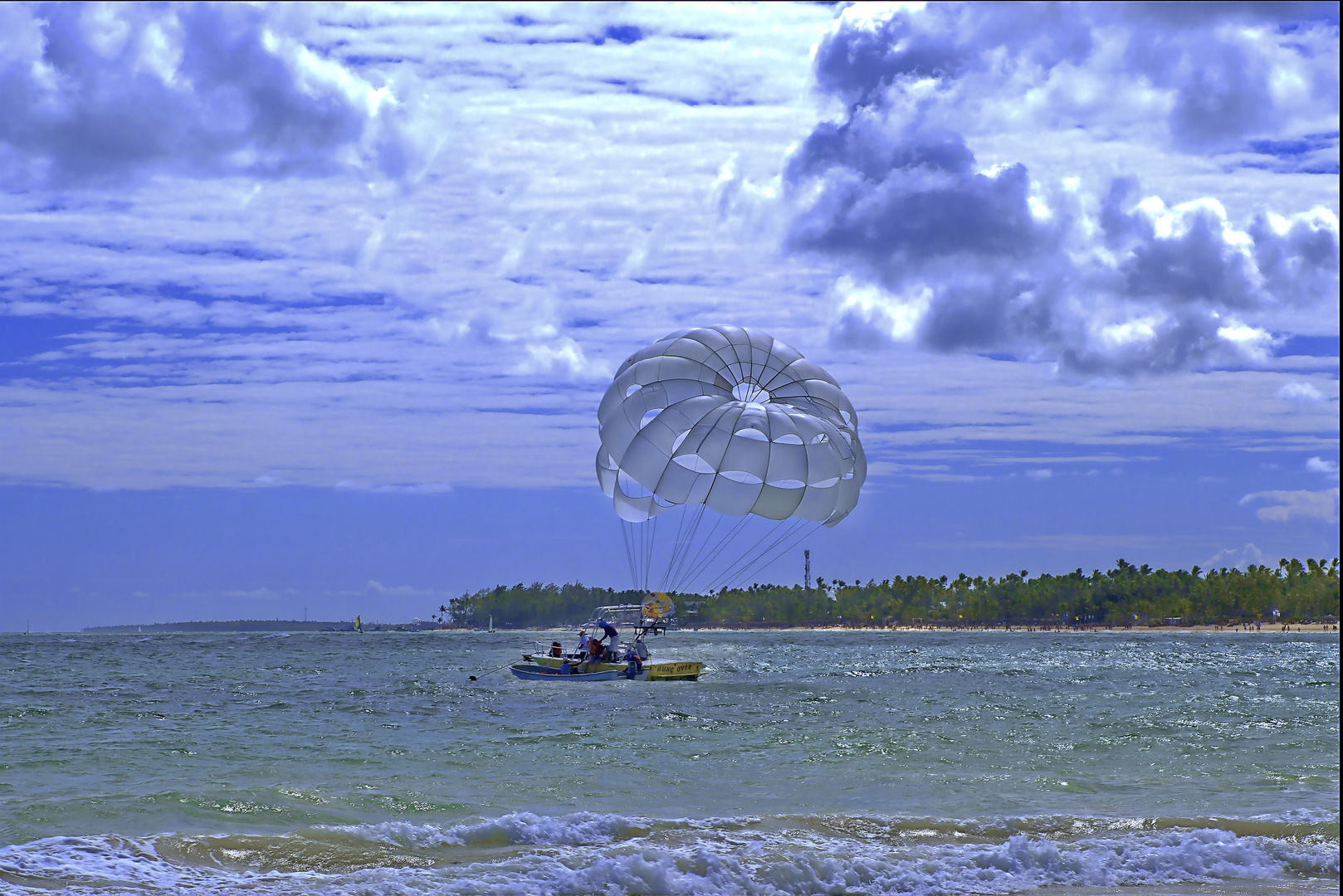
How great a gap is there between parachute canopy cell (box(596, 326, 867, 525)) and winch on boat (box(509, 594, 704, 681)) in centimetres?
641

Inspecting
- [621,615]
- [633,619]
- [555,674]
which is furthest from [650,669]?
[555,674]

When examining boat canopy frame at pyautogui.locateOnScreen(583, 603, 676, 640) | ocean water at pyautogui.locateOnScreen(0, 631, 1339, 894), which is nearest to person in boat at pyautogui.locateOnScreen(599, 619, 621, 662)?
boat canopy frame at pyautogui.locateOnScreen(583, 603, 676, 640)

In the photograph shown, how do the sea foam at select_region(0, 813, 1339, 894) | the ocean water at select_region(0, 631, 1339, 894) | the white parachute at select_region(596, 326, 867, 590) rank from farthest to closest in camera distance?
1. the white parachute at select_region(596, 326, 867, 590)
2. the ocean water at select_region(0, 631, 1339, 894)
3. the sea foam at select_region(0, 813, 1339, 894)

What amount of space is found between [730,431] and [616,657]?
49.9ft

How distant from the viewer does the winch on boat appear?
39.5 meters

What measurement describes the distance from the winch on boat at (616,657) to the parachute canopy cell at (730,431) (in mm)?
6407

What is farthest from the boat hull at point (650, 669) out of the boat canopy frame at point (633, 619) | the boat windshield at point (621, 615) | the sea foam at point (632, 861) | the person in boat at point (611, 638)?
the sea foam at point (632, 861)

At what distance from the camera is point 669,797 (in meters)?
16.7

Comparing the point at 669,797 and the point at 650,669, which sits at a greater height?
the point at 669,797

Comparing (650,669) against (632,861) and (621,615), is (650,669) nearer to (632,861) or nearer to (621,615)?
(621,615)

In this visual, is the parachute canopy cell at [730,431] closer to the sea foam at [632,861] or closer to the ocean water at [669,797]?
the ocean water at [669,797]

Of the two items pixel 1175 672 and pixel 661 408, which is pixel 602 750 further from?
pixel 1175 672

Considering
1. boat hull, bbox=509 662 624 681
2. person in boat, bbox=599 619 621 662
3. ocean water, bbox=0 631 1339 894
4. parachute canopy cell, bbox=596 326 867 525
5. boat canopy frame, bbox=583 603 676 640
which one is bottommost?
boat hull, bbox=509 662 624 681

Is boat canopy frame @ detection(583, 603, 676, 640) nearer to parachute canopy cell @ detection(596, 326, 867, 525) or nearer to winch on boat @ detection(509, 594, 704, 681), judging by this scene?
winch on boat @ detection(509, 594, 704, 681)
